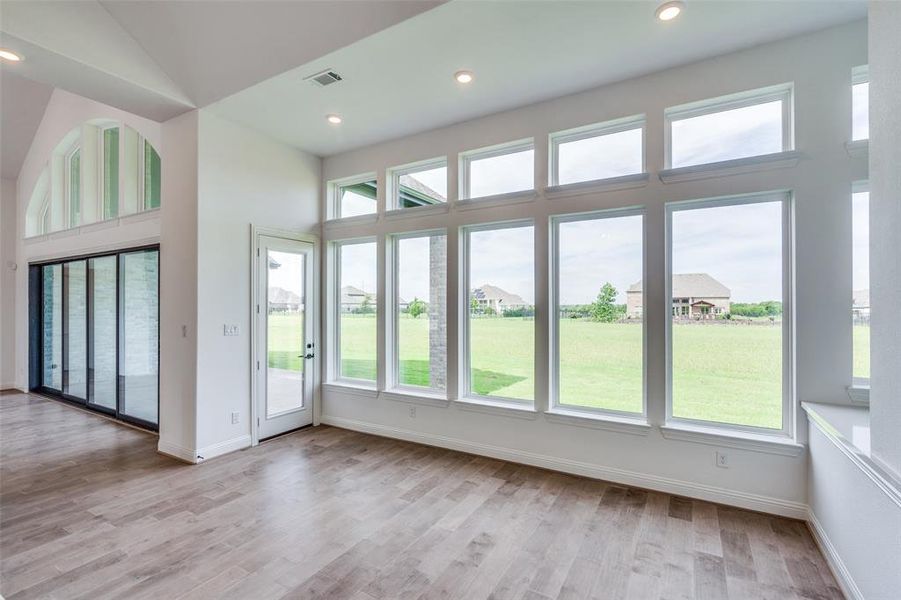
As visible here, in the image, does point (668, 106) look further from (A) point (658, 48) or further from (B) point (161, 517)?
(B) point (161, 517)

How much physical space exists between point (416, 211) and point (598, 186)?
1925 mm

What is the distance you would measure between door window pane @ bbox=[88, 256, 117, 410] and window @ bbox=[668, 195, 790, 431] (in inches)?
262

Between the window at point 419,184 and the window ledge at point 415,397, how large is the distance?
7.00 ft

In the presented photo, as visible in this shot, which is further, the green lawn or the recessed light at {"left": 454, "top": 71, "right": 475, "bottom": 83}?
the recessed light at {"left": 454, "top": 71, "right": 475, "bottom": 83}

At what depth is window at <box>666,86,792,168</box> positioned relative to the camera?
2981mm

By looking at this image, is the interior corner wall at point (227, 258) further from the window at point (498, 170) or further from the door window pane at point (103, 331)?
the door window pane at point (103, 331)

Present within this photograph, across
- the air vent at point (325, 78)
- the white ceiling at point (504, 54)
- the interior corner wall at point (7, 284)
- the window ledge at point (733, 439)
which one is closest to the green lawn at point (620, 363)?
the window ledge at point (733, 439)

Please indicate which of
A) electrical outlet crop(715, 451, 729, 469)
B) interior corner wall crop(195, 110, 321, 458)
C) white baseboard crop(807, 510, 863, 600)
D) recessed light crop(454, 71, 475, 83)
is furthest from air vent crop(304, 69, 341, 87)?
white baseboard crop(807, 510, 863, 600)

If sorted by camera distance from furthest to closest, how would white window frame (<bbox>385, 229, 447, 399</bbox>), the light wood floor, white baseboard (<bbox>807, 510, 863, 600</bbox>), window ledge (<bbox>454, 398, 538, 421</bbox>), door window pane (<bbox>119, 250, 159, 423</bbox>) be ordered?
1. door window pane (<bbox>119, 250, 159, 423</bbox>)
2. white window frame (<bbox>385, 229, 447, 399</bbox>)
3. window ledge (<bbox>454, 398, 538, 421</bbox>)
4. the light wood floor
5. white baseboard (<bbox>807, 510, 863, 600</bbox>)

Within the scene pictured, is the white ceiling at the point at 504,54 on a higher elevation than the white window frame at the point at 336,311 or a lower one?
higher

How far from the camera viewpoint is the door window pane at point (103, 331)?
5298 mm

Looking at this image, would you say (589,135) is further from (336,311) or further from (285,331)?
(285,331)

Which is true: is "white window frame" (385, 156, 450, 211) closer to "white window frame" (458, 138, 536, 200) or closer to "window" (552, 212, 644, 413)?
"white window frame" (458, 138, 536, 200)

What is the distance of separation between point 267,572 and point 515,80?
3917mm
